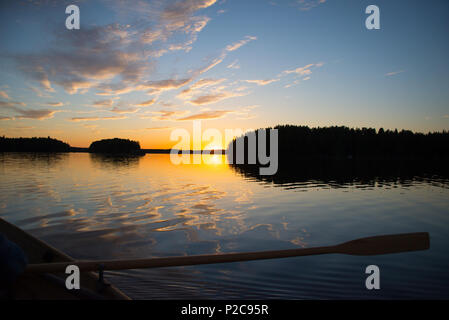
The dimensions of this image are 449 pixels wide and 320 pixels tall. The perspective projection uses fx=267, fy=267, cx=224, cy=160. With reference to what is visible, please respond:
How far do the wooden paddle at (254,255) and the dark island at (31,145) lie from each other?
212211 mm

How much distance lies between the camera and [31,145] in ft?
580

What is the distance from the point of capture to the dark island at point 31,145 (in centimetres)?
16925

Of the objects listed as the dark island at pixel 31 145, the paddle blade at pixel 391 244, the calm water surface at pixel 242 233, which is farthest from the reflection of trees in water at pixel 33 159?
the dark island at pixel 31 145

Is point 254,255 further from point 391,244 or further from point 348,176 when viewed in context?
point 348,176

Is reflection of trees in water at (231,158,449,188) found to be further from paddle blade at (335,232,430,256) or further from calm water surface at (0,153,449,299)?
paddle blade at (335,232,430,256)

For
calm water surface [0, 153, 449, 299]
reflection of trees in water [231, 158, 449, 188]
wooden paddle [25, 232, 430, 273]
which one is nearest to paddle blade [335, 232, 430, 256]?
wooden paddle [25, 232, 430, 273]

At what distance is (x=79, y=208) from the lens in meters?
13.3

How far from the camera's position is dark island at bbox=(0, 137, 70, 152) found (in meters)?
169

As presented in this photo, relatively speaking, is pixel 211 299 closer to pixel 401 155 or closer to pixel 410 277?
pixel 410 277

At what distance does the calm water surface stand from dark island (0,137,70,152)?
193455mm

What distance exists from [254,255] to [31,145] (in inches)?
8481
